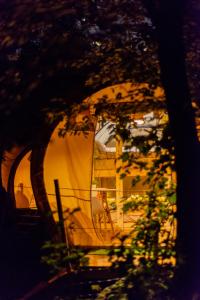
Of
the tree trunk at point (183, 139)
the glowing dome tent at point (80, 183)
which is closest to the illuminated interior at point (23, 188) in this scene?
the glowing dome tent at point (80, 183)

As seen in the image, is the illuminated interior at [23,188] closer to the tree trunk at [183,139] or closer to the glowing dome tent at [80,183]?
the glowing dome tent at [80,183]

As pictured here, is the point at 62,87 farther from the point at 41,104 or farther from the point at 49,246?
the point at 49,246

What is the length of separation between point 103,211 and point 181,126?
635 centimetres

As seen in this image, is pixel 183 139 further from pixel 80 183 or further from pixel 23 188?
pixel 23 188

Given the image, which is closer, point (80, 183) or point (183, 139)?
point (183, 139)

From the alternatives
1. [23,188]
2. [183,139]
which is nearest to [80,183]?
[23,188]

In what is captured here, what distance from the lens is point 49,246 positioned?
3.03m

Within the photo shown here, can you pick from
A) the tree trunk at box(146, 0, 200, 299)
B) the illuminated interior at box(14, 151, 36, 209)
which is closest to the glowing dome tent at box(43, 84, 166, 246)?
the illuminated interior at box(14, 151, 36, 209)

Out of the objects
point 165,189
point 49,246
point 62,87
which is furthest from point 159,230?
point 62,87

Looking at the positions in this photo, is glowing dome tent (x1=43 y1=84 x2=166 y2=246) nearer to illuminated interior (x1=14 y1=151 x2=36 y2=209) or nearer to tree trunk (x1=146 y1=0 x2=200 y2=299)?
illuminated interior (x1=14 y1=151 x2=36 y2=209)

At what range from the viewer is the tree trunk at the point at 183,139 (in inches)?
102

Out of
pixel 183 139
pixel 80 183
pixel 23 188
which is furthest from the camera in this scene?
pixel 23 188

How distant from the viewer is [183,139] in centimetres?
261

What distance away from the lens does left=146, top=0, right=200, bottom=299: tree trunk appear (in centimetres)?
258
